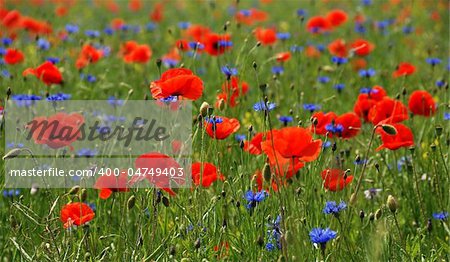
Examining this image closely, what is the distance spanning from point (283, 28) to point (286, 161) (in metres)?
4.47

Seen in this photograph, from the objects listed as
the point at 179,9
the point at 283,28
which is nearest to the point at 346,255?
the point at 283,28

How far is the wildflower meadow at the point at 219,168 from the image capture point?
229 cm

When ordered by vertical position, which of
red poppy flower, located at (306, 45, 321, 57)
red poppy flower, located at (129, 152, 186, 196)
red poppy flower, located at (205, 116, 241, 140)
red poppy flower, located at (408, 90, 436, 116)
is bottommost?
red poppy flower, located at (129, 152, 186, 196)

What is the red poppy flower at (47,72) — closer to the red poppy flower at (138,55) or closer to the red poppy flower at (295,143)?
the red poppy flower at (138,55)

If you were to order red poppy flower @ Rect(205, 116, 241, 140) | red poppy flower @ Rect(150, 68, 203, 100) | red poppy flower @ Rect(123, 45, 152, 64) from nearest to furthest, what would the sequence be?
red poppy flower @ Rect(150, 68, 203, 100)
red poppy flower @ Rect(205, 116, 241, 140)
red poppy flower @ Rect(123, 45, 152, 64)

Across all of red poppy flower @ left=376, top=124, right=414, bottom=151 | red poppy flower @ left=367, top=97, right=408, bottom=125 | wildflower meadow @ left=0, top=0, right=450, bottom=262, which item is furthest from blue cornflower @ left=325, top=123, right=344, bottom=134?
red poppy flower @ left=376, top=124, right=414, bottom=151

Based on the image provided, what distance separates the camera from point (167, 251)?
95.7 inches

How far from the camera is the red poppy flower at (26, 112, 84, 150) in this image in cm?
262

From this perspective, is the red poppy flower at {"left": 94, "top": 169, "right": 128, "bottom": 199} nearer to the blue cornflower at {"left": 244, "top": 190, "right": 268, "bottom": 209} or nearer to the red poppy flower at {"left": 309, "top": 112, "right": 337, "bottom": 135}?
the blue cornflower at {"left": 244, "top": 190, "right": 268, "bottom": 209}

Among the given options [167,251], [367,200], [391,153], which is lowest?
[167,251]

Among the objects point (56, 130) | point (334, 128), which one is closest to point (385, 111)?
point (334, 128)

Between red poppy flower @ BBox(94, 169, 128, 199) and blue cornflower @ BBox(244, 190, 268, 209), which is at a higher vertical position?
red poppy flower @ BBox(94, 169, 128, 199)

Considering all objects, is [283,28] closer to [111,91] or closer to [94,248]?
[111,91]

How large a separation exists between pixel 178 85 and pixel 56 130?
538 millimetres
